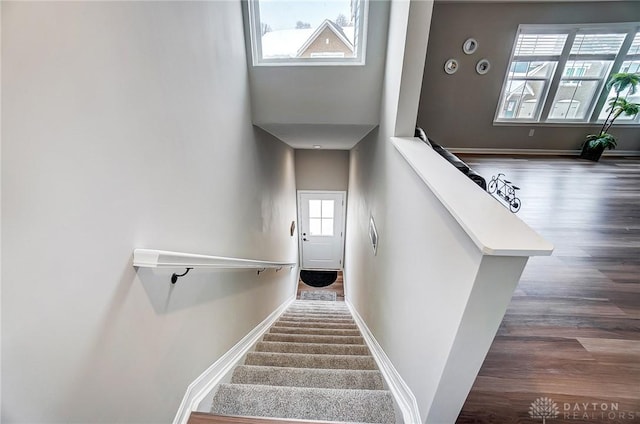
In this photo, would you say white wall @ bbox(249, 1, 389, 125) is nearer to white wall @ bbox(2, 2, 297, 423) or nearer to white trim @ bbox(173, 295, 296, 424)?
white wall @ bbox(2, 2, 297, 423)

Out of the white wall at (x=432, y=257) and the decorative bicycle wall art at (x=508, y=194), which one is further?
the decorative bicycle wall art at (x=508, y=194)

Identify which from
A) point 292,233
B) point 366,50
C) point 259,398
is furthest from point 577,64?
point 259,398

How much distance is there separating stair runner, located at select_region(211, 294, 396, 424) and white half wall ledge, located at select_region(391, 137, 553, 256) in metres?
1.20

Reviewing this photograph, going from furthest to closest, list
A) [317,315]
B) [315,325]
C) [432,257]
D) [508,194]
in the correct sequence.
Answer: [317,315], [315,325], [508,194], [432,257]

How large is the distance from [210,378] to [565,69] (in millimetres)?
6841

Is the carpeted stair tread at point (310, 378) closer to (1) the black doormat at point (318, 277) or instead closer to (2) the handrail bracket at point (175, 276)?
(2) the handrail bracket at point (175, 276)

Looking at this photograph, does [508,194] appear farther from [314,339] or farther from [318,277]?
[318,277]

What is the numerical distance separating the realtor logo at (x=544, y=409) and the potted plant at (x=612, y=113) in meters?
5.34

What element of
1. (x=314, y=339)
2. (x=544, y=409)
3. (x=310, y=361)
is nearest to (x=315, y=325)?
(x=314, y=339)

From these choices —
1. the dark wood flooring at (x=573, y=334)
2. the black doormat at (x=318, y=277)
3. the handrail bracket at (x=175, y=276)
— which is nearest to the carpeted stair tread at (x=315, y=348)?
the dark wood flooring at (x=573, y=334)

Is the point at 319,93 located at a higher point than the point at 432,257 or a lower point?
higher

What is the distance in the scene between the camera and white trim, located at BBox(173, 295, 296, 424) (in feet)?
3.91

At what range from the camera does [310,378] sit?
163 cm

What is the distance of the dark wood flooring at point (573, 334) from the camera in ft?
3.60
